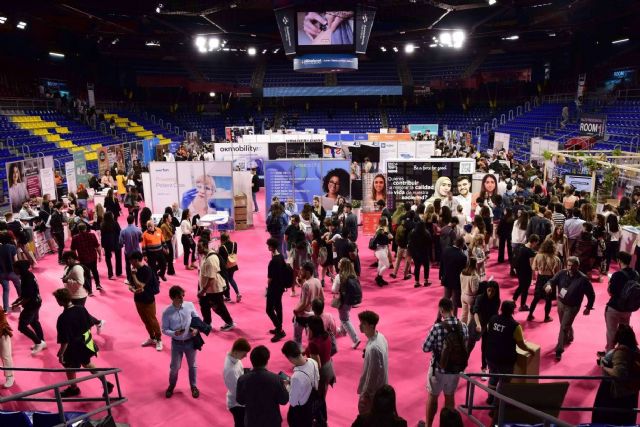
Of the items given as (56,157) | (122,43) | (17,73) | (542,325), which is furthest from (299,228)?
(122,43)

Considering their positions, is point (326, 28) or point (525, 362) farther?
point (326, 28)

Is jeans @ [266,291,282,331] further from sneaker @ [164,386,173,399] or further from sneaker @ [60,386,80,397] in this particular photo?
sneaker @ [60,386,80,397]

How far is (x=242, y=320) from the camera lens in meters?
8.48

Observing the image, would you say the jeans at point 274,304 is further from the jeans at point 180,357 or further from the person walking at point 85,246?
the person walking at point 85,246

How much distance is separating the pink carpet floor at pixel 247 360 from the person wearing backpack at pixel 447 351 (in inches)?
35.3

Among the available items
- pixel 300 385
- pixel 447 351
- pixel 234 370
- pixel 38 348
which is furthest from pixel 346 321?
pixel 38 348

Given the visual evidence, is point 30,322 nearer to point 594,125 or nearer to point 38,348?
point 38,348

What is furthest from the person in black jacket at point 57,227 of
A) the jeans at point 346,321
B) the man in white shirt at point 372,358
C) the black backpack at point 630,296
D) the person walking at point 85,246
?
the black backpack at point 630,296

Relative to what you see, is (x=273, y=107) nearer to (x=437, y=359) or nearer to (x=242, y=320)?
(x=242, y=320)

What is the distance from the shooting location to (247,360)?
7.23 meters

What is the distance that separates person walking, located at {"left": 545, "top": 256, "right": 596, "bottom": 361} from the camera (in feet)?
21.3

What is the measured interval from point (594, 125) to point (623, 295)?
2162 centimetres

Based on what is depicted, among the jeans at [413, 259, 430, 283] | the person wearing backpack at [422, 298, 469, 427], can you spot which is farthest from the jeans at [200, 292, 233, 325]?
the jeans at [413, 259, 430, 283]

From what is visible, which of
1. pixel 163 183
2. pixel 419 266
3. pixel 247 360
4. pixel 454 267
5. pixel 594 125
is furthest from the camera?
pixel 594 125
